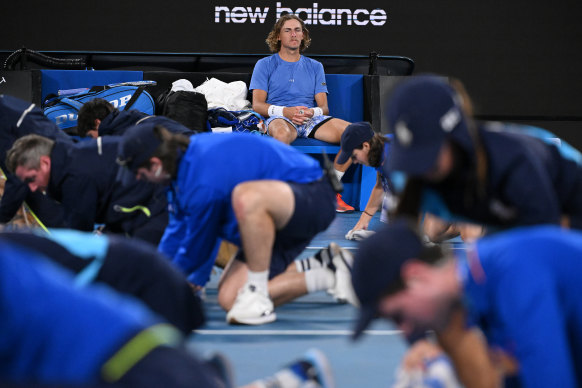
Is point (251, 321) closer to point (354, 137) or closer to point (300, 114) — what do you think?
point (354, 137)

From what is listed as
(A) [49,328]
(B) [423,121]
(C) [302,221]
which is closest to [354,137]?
(C) [302,221]

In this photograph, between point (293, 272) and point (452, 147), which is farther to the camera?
point (293, 272)

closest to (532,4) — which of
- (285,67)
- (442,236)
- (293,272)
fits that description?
(285,67)

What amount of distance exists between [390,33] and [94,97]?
3614 mm

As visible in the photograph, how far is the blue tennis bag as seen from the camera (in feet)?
26.9

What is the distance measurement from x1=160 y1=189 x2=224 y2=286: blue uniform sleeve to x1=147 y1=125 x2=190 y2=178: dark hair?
16 cm

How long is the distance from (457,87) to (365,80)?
686cm

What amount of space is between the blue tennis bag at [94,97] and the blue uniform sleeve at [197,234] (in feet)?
14.1

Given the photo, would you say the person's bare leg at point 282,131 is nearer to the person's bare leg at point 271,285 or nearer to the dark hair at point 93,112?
the dark hair at point 93,112

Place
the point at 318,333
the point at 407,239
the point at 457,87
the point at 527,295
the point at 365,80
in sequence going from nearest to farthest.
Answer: the point at 527,295 < the point at 407,239 < the point at 457,87 < the point at 318,333 < the point at 365,80

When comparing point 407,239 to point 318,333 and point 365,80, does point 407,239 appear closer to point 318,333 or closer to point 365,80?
point 318,333

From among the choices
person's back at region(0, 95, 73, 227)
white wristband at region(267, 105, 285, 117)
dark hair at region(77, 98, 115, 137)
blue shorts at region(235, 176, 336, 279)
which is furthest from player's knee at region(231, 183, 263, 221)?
white wristband at region(267, 105, 285, 117)

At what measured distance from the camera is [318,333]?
3.84m

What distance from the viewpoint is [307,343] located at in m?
3.67
